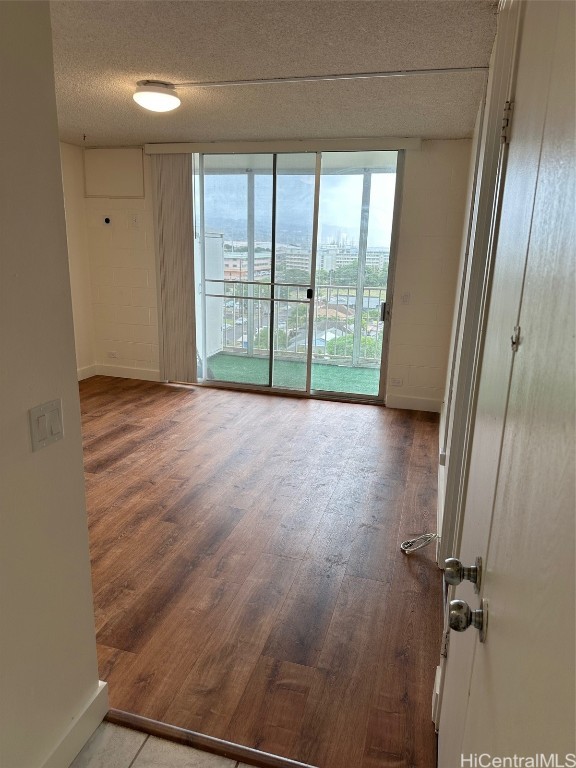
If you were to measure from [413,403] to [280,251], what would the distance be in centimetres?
207

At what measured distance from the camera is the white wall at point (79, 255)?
5.18 metres

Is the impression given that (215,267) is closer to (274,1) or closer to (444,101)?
(444,101)

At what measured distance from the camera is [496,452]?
0.81m

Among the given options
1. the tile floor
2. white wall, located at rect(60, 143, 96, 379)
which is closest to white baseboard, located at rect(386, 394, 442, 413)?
white wall, located at rect(60, 143, 96, 379)

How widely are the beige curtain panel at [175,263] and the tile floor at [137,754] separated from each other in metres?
4.20

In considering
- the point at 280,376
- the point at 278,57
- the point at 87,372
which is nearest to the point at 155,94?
the point at 278,57

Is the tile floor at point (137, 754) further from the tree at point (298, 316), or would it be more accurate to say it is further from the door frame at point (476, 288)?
the tree at point (298, 316)

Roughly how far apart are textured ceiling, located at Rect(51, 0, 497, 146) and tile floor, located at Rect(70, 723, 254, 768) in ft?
8.86

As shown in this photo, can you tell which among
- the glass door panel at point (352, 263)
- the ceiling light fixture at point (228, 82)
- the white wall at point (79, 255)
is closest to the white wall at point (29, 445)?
the ceiling light fixture at point (228, 82)

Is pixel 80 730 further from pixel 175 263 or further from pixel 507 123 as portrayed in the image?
pixel 175 263

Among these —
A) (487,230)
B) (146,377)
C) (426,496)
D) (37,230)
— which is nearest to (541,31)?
(37,230)

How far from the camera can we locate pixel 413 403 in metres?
5.00

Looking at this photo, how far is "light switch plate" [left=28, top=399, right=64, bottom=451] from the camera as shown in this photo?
1.24 metres

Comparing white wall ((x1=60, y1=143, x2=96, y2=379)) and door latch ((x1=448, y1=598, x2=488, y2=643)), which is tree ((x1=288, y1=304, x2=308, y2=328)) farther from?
door latch ((x1=448, y1=598, x2=488, y2=643))
